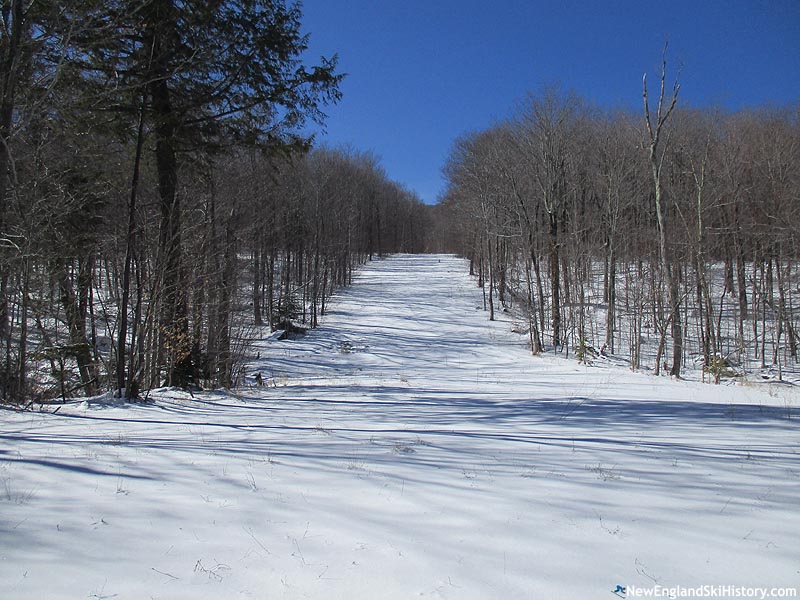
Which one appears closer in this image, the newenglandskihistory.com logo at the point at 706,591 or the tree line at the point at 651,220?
the newenglandskihistory.com logo at the point at 706,591

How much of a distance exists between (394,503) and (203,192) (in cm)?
1104

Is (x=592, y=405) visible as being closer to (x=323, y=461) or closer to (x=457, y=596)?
(x=323, y=461)

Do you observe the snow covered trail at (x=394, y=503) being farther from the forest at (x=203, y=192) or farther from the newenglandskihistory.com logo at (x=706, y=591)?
the forest at (x=203, y=192)

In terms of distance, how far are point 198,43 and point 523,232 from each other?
49.7ft

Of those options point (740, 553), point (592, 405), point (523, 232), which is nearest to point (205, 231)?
point (592, 405)

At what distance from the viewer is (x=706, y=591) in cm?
229

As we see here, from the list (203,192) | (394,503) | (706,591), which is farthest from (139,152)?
(706,591)

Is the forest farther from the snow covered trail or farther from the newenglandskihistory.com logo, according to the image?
the newenglandskihistory.com logo

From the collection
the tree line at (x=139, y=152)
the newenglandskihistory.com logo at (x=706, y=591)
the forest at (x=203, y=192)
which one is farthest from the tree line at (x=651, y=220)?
→ the newenglandskihistory.com logo at (x=706, y=591)

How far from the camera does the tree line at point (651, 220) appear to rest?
1947 cm

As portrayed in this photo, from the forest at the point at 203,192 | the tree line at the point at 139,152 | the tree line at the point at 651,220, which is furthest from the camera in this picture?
the tree line at the point at 651,220

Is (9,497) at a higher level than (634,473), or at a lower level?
higher

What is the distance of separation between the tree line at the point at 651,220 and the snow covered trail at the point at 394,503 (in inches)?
527

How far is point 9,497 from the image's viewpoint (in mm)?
3064
